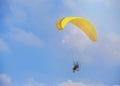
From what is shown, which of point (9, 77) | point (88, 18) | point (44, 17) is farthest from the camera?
point (88, 18)

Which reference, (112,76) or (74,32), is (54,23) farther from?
(112,76)

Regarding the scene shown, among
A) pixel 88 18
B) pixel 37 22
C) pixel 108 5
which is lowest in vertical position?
pixel 37 22

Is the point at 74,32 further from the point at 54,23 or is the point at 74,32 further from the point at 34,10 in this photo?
Answer: the point at 34,10

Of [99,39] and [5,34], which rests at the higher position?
[99,39]

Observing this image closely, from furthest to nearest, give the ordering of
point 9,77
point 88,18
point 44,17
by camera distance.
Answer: point 88,18 → point 44,17 → point 9,77

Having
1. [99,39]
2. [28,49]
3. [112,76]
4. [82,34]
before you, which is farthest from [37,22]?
[112,76]

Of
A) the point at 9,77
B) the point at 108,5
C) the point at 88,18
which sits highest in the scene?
the point at 108,5

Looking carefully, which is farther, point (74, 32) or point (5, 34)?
point (74, 32)

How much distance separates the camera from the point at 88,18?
3.99 meters

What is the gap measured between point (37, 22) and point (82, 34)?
643mm

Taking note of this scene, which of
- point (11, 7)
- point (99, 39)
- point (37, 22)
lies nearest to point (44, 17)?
point (37, 22)

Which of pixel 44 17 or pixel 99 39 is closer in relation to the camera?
pixel 44 17

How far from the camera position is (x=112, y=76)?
13.4ft

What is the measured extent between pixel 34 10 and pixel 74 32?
1.97ft
